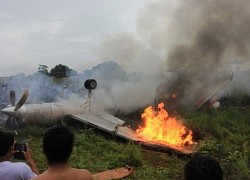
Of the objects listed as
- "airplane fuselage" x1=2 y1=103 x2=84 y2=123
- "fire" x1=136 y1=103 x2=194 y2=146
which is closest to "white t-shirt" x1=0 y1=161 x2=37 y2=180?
"fire" x1=136 y1=103 x2=194 y2=146

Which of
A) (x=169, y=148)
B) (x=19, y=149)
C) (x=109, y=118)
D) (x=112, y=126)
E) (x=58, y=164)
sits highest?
(x=109, y=118)

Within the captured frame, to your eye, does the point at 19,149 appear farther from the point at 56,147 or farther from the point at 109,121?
the point at 109,121

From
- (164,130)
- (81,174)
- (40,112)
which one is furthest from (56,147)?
(40,112)

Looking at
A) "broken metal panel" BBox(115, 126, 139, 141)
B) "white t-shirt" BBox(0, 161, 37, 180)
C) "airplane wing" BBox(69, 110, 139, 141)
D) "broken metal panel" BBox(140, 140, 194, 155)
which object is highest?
"airplane wing" BBox(69, 110, 139, 141)

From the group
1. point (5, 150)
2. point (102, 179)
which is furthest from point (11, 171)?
point (102, 179)

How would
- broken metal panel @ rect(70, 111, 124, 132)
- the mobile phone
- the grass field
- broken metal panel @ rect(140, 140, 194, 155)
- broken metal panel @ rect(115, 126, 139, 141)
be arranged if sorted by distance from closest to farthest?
the mobile phone < the grass field < broken metal panel @ rect(140, 140, 194, 155) < broken metal panel @ rect(115, 126, 139, 141) < broken metal panel @ rect(70, 111, 124, 132)

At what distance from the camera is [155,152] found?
1388cm

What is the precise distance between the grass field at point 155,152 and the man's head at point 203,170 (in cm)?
707

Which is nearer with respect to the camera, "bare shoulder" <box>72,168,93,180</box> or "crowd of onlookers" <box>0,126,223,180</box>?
"crowd of onlookers" <box>0,126,223,180</box>

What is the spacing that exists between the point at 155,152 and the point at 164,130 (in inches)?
98.7

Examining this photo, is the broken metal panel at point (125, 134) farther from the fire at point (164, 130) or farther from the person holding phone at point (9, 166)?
the person holding phone at point (9, 166)

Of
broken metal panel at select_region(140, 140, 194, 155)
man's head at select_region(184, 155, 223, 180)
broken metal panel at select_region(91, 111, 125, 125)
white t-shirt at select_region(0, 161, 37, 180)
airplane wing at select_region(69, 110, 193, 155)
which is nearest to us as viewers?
man's head at select_region(184, 155, 223, 180)

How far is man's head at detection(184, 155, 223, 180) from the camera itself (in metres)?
3.17

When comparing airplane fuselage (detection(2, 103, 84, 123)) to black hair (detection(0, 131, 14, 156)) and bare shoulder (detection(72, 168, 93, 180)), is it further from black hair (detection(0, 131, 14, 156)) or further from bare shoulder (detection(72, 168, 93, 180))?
bare shoulder (detection(72, 168, 93, 180))
